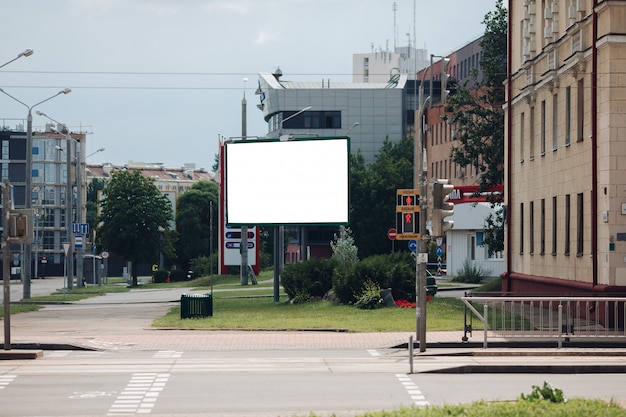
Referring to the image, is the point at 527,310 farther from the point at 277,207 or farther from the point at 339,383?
the point at 277,207

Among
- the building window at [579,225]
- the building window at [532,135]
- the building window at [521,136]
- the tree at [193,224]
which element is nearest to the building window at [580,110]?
the building window at [579,225]

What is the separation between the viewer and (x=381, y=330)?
33.7 meters

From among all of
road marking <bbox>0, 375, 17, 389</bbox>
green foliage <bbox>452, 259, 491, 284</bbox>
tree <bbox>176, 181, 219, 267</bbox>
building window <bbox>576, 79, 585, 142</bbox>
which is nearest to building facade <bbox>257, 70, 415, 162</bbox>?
tree <bbox>176, 181, 219, 267</bbox>

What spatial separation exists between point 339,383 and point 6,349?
9.13 meters

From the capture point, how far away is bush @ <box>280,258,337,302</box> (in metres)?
47.2

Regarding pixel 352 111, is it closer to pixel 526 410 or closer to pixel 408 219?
pixel 408 219

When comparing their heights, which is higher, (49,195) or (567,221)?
(49,195)

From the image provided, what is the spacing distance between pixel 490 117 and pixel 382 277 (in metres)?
21.0

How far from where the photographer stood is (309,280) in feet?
156

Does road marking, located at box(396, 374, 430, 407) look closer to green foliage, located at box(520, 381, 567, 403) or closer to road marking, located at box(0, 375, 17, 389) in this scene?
green foliage, located at box(520, 381, 567, 403)

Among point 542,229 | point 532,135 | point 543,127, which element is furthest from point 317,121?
point 542,229

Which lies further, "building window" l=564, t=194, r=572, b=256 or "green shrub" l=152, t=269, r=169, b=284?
"green shrub" l=152, t=269, r=169, b=284

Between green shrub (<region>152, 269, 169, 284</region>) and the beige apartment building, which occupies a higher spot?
the beige apartment building

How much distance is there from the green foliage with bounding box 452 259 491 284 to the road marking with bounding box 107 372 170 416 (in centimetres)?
5526
